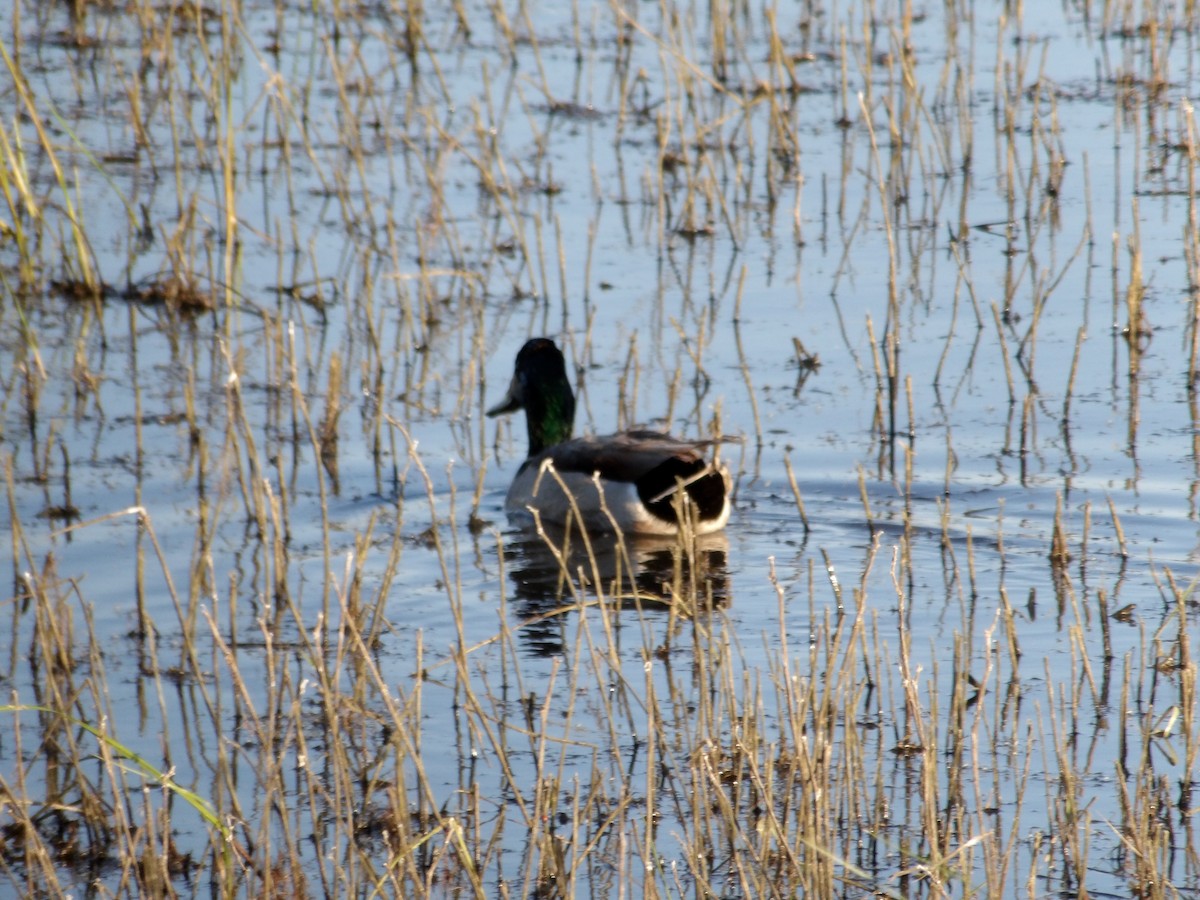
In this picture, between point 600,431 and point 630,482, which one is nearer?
point 630,482

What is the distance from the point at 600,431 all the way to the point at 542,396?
39cm

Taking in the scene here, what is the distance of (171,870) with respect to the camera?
430 cm

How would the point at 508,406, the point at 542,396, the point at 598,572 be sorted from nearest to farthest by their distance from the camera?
the point at 598,572
the point at 542,396
the point at 508,406

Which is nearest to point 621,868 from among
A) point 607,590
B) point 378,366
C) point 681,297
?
point 607,590

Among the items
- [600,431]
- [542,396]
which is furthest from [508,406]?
[600,431]

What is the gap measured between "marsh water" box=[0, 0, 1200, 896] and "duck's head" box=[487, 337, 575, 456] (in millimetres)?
243

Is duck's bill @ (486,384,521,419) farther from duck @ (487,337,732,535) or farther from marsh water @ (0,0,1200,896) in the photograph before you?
marsh water @ (0,0,1200,896)

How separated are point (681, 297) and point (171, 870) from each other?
5.65m

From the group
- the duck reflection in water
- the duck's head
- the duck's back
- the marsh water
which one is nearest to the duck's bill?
the duck's head

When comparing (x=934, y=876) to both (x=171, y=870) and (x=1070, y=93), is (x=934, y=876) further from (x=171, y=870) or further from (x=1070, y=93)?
(x=1070, y=93)

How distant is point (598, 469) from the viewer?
7.36 metres

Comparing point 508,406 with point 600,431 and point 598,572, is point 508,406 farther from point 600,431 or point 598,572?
point 598,572

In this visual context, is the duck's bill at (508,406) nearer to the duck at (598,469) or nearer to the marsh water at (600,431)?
the duck at (598,469)

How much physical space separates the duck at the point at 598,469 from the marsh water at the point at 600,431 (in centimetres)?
19
